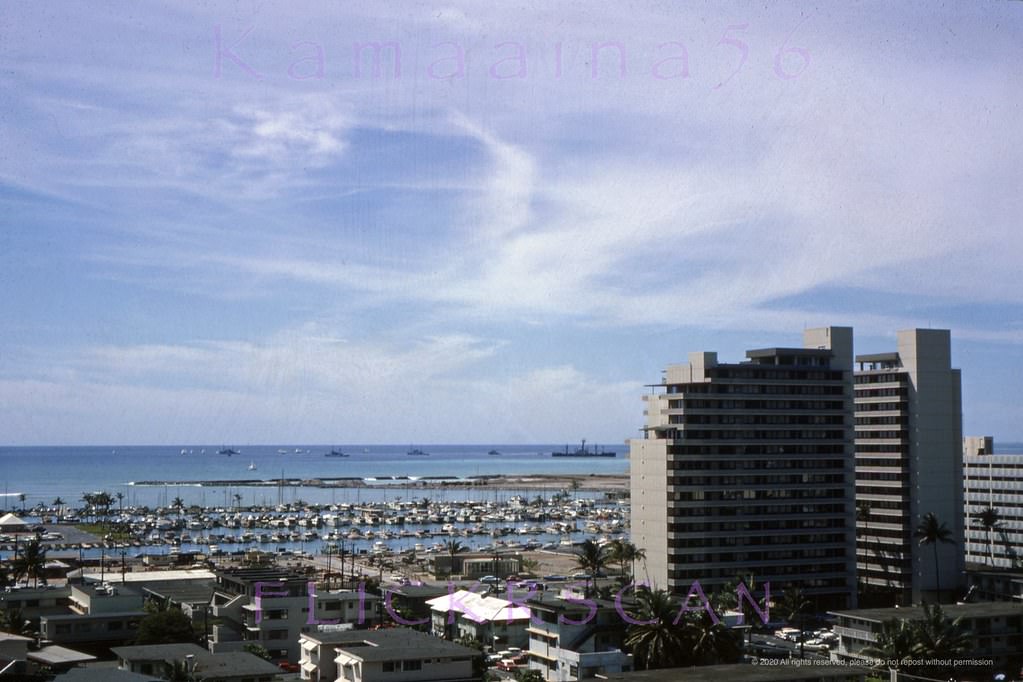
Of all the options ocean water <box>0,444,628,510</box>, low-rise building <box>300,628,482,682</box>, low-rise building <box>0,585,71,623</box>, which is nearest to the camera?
low-rise building <box>300,628,482,682</box>

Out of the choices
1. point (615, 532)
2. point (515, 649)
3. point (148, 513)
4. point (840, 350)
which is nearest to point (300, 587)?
point (515, 649)

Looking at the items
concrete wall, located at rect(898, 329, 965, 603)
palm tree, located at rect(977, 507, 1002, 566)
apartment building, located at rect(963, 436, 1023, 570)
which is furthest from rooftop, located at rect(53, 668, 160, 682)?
apartment building, located at rect(963, 436, 1023, 570)

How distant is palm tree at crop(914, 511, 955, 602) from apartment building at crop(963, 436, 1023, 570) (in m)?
3.02

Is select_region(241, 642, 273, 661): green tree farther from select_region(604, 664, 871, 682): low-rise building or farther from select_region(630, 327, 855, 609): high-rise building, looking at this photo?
select_region(630, 327, 855, 609): high-rise building

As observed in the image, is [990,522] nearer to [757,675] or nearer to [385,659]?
[757,675]

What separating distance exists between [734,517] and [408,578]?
27.5 ft

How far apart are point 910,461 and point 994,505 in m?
4.60

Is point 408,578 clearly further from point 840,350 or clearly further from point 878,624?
point 878,624

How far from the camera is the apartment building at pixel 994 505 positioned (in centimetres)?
2211

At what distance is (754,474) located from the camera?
1838cm

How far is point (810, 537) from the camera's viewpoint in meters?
18.6

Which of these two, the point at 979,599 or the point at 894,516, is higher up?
the point at 894,516

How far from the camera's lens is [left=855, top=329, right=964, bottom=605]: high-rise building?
1933 centimetres

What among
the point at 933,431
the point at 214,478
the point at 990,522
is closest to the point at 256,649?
the point at 933,431
